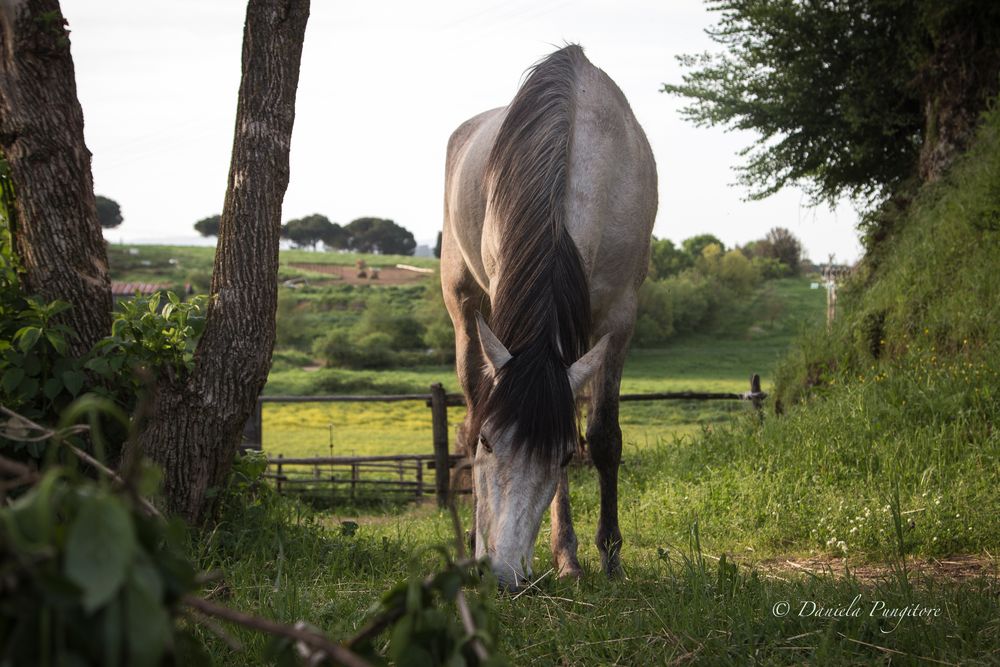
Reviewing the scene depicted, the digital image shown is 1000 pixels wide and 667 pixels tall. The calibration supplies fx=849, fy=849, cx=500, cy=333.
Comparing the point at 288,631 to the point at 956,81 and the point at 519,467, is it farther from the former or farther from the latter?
the point at 956,81

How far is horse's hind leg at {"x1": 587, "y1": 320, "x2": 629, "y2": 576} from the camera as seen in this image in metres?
4.29

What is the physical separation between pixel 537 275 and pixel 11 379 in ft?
7.25

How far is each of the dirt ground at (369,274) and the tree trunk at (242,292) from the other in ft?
120

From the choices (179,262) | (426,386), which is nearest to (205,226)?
(179,262)

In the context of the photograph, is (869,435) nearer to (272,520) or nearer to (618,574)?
(618,574)

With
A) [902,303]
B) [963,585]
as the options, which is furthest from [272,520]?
[902,303]

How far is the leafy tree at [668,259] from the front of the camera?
131 ft

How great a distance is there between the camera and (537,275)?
11.2 ft

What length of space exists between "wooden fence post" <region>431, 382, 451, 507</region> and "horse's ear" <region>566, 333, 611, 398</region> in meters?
8.22

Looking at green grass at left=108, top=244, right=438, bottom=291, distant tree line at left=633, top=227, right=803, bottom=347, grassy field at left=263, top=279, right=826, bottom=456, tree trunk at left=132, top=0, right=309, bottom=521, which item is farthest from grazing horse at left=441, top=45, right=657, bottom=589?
green grass at left=108, top=244, right=438, bottom=291

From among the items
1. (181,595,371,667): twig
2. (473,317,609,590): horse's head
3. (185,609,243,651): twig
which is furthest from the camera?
(473,317,609,590): horse's head

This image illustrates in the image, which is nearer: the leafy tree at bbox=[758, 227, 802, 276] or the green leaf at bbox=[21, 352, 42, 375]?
the green leaf at bbox=[21, 352, 42, 375]

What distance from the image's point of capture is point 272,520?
13.3 feet

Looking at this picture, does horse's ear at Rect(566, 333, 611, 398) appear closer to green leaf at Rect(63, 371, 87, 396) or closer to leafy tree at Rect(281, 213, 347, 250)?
green leaf at Rect(63, 371, 87, 396)
